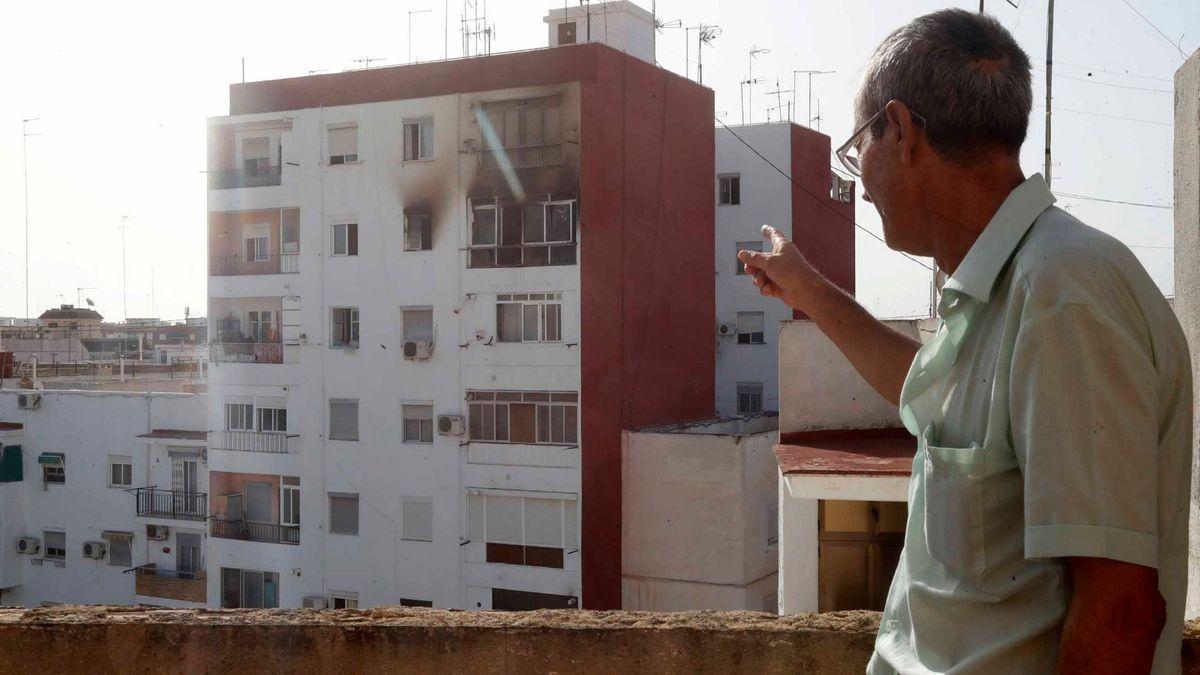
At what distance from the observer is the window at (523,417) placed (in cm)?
1978

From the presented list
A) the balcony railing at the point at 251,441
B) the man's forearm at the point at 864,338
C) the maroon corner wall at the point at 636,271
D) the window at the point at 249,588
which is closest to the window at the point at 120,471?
the balcony railing at the point at 251,441

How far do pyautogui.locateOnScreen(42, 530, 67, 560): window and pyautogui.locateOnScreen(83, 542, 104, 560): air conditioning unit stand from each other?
0.94 meters

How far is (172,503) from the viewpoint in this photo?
2469 centimetres

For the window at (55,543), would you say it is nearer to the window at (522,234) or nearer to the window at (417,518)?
the window at (417,518)

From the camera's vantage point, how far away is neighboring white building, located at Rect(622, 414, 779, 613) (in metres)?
18.8

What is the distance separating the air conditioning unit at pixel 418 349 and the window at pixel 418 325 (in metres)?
0.24

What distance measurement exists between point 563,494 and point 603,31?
922cm

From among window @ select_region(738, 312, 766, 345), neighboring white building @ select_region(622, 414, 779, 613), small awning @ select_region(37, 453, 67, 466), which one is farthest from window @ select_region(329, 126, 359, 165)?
window @ select_region(738, 312, 766, 345)

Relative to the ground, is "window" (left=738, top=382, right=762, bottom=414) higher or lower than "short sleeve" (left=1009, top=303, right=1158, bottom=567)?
lower

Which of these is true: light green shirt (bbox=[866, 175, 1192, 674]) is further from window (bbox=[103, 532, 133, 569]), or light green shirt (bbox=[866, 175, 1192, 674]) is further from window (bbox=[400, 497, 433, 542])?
window (bbox=[103, 532, 133, 569])

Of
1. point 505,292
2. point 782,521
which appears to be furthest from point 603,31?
point 782,521

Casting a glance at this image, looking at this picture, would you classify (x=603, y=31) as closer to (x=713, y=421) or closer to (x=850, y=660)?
(x=713, y=421)

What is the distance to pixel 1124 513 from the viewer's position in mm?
1085

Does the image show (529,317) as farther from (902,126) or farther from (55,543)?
(902,126)
